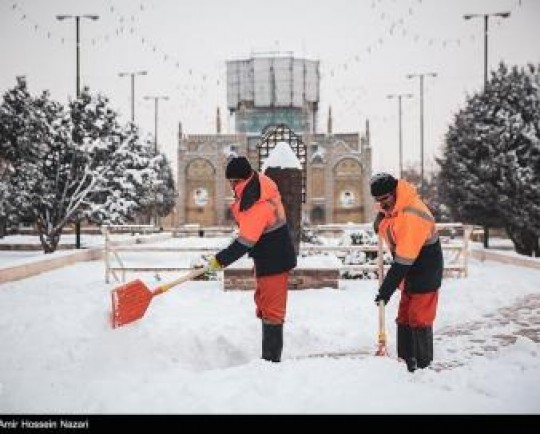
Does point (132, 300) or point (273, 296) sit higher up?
point (273, 296)

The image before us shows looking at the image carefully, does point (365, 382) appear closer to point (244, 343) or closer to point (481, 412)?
point (481, 412)

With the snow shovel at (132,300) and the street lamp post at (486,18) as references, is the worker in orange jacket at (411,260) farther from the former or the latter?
the street lamp post at (486,18)

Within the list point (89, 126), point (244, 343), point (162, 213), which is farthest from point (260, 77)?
point (244, 343)

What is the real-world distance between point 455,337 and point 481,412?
365cm

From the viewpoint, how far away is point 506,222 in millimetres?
20594

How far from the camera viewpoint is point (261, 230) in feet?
17.7

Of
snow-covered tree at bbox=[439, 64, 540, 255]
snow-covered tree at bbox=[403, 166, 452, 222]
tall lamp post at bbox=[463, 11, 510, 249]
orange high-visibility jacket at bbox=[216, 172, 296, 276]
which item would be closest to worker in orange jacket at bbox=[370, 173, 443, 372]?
orange high-visibility jacket at bbox=[216, 172, 296, 276]

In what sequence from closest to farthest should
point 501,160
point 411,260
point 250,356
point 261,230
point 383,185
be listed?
point 411,260
point 383,185
point 261,230
point 250,356
point 501,160

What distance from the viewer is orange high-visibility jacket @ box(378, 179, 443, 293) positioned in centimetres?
486

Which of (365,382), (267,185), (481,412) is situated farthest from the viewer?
(267,185)

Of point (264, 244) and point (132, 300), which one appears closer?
point (264, 244)

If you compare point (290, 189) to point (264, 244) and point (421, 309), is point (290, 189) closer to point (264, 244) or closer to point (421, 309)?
point (264, 244)

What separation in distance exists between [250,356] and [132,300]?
1.67m

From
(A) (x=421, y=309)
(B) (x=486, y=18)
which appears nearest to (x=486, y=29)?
(B) (x=486, y=18)
